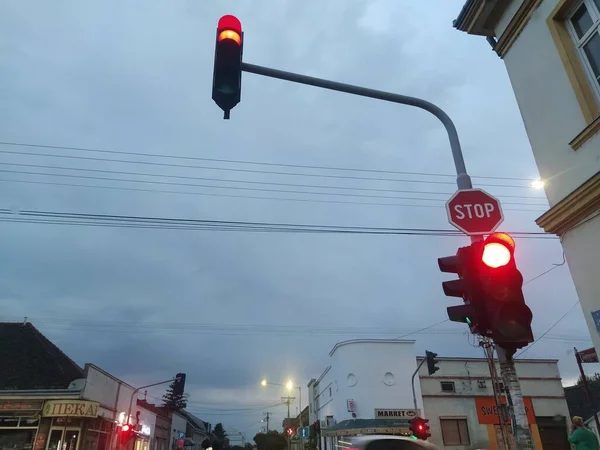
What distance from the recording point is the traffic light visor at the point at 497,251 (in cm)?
387

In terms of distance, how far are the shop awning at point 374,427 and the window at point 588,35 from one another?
93.7 ft

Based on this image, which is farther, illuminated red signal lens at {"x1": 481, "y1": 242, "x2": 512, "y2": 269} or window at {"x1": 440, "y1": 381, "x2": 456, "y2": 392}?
window at {"x1": 440, "y1": 381, "x2": 456, "y2": 392}

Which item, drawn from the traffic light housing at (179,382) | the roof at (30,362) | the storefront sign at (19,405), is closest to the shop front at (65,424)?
the storefront sign at (19,405)

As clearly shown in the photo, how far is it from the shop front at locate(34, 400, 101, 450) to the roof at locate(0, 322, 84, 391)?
5.78ft

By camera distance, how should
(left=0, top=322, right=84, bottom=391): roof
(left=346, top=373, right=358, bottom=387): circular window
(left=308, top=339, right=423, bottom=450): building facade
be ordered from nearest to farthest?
1. (left=0, top=322, right=84, bottom=391): roof
2. (left=308, top=339, right=423, bottom=450): building facade
3. (left=346, top=373, right=358, bottom=387): circular window

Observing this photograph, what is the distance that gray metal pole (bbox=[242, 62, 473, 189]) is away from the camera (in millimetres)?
5297

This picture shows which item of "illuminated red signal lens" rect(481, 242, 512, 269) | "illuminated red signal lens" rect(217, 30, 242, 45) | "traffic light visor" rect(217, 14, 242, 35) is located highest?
"traffic light visor" rect(217, 14, 242, 35)

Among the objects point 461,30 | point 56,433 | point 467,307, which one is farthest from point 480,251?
point 56,433

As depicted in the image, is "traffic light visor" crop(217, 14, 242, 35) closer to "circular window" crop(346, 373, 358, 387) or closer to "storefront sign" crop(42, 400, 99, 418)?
"storefront sign" crop(42, 400, 99, 418)

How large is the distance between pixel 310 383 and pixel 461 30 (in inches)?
2026

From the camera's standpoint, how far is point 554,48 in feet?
24.9

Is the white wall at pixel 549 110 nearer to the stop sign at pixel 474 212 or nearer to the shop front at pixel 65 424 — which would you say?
the stop sign at pixel 474 212

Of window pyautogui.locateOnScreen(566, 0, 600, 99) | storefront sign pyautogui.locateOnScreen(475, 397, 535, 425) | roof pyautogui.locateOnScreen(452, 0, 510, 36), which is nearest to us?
window pyautogui.locateOnScreen(566, 0, 600, 99)

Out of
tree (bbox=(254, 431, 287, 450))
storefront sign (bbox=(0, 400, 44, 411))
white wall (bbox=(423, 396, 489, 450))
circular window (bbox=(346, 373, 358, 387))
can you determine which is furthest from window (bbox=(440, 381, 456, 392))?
tree (bbox=(254, 431, 287, 450))
